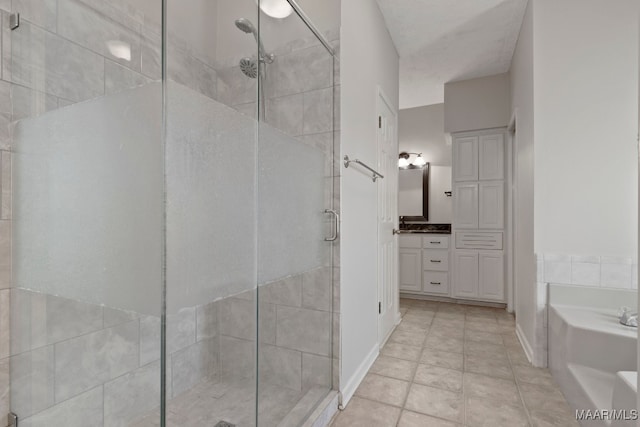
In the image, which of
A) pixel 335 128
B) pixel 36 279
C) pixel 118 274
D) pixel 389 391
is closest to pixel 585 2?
pixel 335 128

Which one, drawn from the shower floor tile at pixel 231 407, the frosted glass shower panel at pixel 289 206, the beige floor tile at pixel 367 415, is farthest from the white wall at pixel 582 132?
the shower floor tile at pixel 231 407

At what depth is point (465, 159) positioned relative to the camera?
3.93 metres

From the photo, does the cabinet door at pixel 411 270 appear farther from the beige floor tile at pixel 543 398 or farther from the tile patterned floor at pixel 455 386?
the beige floor tile at pixel 543 398

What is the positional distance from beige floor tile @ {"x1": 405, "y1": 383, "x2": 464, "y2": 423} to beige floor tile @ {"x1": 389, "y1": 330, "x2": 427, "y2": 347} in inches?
28.1

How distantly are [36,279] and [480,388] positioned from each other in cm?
225

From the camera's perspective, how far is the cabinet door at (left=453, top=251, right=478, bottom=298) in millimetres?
3873

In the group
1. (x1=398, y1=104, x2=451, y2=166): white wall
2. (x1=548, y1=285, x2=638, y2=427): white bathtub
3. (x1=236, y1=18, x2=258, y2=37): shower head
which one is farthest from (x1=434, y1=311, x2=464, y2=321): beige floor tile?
(x1=236, y1=18, x2=258, y2=37): shower head

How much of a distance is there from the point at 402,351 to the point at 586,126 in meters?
2.03

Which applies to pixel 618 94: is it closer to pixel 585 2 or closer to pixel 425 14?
pixel 585 2

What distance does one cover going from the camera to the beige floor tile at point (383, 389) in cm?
182

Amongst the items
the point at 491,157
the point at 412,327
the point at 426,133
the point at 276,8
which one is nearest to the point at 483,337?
the point at 412,327

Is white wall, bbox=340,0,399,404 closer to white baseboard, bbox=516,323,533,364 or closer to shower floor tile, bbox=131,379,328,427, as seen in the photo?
shower floor tile, bbox=131,379,328,427

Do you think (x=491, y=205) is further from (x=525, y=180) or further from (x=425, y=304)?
(x=425, y=304)

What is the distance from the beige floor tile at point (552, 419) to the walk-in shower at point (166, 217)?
1024mm
